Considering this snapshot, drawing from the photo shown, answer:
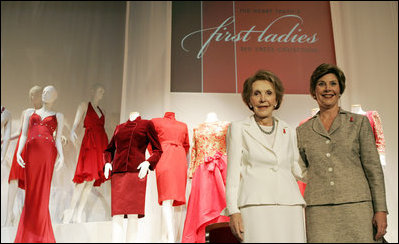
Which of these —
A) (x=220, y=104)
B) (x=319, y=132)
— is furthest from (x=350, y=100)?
(x=319, y=132)

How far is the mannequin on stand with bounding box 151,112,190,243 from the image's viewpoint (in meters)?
4.50

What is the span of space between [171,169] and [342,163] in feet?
7.87

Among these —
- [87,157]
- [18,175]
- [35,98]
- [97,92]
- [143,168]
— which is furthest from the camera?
[97,92]

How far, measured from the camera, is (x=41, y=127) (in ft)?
15.5

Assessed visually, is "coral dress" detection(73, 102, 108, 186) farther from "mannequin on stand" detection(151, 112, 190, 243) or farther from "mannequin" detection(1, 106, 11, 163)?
"mannequin on stand" detection(151, 112, 190, 243)

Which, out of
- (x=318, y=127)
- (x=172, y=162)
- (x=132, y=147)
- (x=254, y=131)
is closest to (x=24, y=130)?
(x=132, y=147)

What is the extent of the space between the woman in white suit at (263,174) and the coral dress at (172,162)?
208 centimetres

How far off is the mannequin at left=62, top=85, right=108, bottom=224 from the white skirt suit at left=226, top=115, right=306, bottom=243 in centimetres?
320

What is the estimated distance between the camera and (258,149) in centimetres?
249

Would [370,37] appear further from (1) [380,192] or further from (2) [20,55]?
(2) [20,55]

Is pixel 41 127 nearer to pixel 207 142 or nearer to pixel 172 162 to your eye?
pixel 172 162

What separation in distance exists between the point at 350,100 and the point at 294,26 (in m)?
1.43

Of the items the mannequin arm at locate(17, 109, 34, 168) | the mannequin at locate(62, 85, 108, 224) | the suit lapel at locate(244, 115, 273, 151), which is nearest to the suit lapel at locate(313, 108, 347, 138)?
the suit lapel at locate(244, 115, 273, 151)

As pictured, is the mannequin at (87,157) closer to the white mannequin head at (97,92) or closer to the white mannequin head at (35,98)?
the white mannequin head at (97,92)
